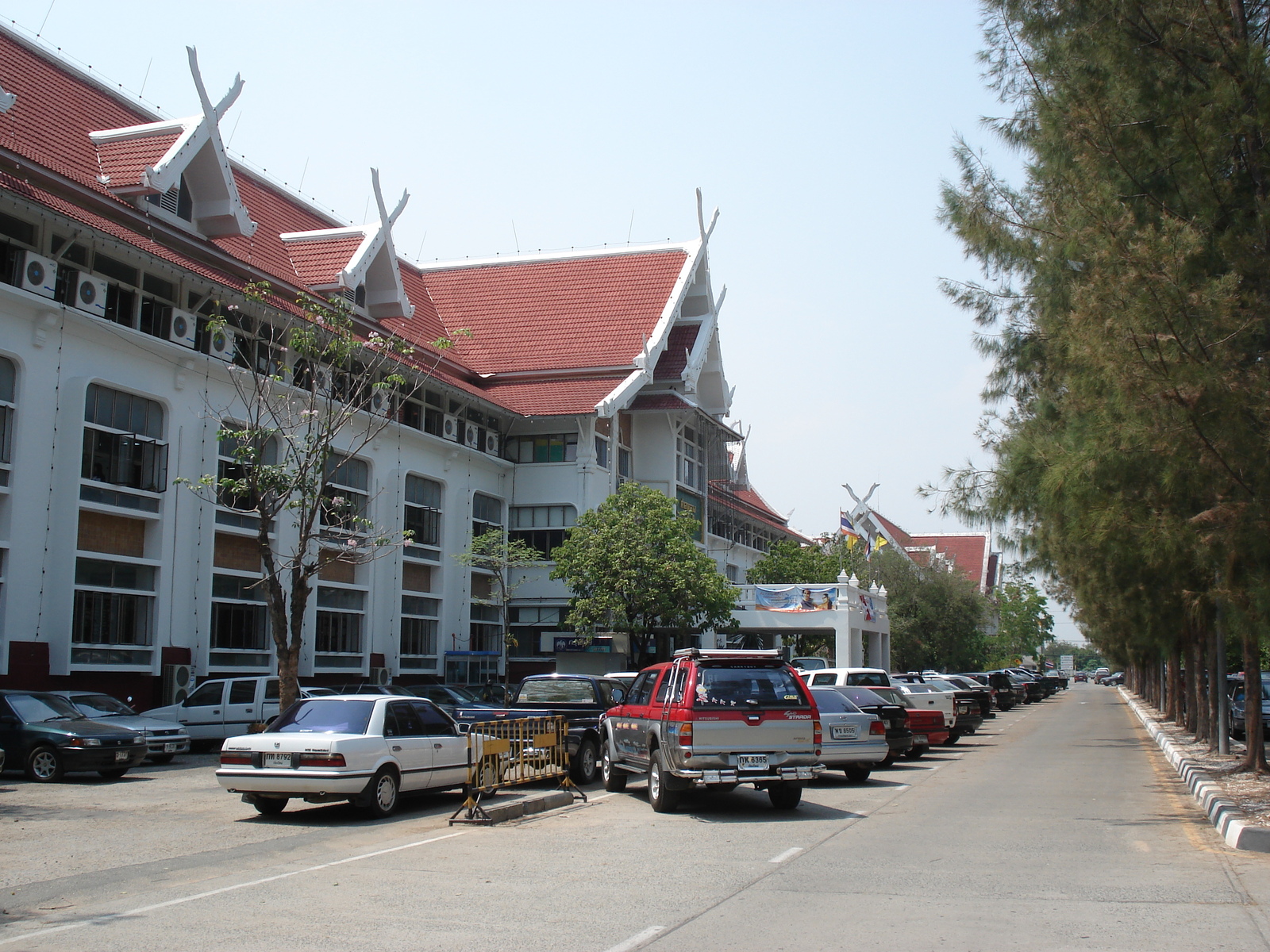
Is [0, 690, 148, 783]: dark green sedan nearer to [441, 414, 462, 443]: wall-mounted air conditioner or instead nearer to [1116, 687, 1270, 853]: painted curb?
[1116, 687, 1270, 853]: painted curb

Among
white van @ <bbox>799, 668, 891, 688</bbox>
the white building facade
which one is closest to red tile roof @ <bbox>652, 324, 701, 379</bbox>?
the white building facade

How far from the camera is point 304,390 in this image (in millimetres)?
27094

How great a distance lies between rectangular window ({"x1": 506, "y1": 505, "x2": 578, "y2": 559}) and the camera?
132 ft

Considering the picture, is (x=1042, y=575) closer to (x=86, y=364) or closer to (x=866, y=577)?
(x=86, y=364)

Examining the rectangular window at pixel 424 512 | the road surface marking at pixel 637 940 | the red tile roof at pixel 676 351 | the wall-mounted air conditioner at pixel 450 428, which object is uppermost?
the red tile roof at pixel 676 351

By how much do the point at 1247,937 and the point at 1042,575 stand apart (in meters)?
18.8

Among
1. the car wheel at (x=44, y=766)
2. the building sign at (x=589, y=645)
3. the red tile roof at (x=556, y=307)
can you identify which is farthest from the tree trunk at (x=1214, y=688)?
the red tile roof at (x=556, y=307)

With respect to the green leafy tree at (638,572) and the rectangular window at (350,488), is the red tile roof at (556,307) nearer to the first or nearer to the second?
the green leafy tree at (638,572)

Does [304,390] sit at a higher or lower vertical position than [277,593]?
higher

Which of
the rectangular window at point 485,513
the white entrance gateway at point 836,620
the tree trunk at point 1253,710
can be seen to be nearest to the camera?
the tree trunk at point 1253,710

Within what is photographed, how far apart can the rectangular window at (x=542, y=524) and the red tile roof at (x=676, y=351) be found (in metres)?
7.06

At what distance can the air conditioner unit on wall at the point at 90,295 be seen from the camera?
2330 centimetres

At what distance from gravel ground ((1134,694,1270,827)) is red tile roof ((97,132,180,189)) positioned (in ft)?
79.8

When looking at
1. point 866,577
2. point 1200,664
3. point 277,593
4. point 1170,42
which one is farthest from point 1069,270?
point 866,577
